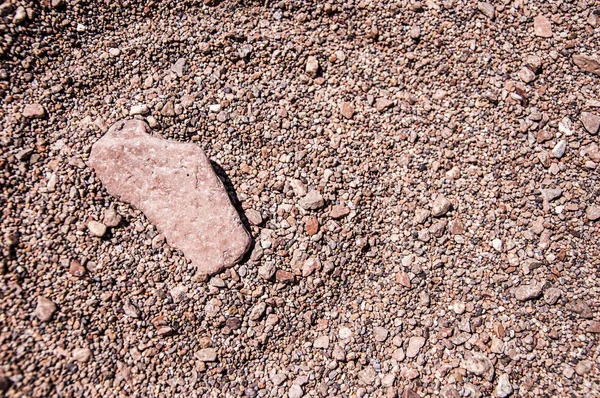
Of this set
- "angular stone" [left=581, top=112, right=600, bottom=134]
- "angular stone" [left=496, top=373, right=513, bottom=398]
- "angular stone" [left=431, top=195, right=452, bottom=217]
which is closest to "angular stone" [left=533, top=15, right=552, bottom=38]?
"angular stone" [left=581, top=112, right=600, bottom=134]

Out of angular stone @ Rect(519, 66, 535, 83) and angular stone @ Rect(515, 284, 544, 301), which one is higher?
angular stone @ Rect(519, 66, 535, 83)

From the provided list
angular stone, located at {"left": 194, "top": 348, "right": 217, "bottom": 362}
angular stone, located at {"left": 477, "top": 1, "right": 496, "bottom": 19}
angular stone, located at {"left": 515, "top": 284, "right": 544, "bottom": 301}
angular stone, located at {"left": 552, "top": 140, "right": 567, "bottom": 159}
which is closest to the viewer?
angular stone, located at {"left": 194, "top": 348, "right": 217, "bottom": 362}

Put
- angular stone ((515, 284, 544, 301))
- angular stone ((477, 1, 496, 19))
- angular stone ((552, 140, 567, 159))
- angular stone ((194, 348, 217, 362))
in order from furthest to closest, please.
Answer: angular stone ((477, 1, 496, 19)) < angular stone ((552, 140, 567, 159)) < angular stone ((515, 284, 544, 301)) < angular stone ((194, 348, 217, 362))

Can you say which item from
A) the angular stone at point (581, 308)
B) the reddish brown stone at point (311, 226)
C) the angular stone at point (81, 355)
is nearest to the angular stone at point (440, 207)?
the reddish brown stone at point (311, 226)

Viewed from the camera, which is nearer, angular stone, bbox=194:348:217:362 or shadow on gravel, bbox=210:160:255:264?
angular stone, bbox=194:348:217:362

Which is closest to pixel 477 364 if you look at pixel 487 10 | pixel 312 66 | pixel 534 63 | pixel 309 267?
pixel 309 267

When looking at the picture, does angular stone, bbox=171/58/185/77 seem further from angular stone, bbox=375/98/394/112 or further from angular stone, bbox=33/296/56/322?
angular stone, bbox=33/296/56/322
